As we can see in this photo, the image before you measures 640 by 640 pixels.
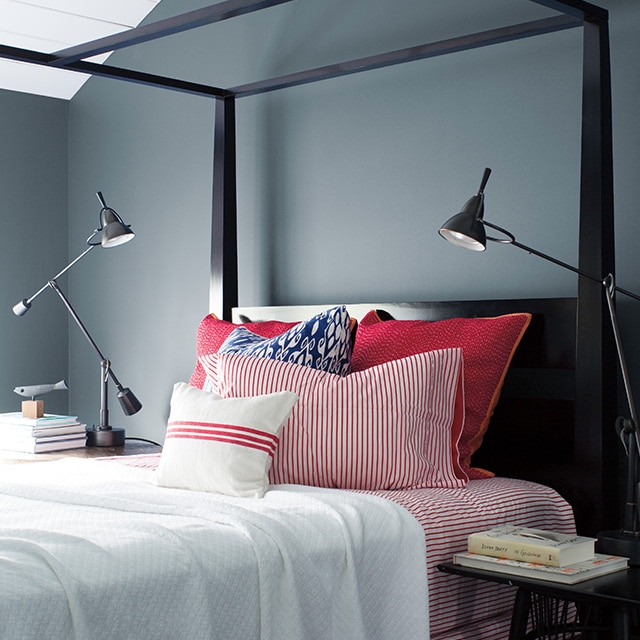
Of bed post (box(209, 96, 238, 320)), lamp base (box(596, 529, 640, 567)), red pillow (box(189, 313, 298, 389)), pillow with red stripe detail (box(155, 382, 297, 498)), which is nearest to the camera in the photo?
lamp base (box(596, 529, 640, 567))

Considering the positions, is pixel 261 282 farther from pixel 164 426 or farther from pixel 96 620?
pixel 96 620

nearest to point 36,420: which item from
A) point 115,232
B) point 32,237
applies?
point 115,232

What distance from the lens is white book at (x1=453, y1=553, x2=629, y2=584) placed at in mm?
2107

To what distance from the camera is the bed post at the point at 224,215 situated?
392 centimetres

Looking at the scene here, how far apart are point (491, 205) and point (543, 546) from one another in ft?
4.39

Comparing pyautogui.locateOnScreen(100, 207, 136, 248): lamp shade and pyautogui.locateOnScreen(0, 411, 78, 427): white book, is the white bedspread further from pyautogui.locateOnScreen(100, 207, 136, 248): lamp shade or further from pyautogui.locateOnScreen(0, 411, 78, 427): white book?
pyautogui.locateOnScreen(100, 207, 136, 248): lamp shade

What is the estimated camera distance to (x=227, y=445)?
8.14 feet

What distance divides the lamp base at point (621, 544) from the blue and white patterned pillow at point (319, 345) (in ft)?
2.93

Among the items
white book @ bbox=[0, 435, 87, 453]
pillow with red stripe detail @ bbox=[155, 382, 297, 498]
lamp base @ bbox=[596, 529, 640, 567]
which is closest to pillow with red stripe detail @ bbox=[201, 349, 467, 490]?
pillow with red stripe detail @ bbox=[155, 382, 297, 498]

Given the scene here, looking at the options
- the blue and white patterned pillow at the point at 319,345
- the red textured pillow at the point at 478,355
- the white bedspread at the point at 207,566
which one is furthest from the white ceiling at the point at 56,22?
the white bedspread at the point at 207,566

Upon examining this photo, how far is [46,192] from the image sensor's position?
16.1 ft

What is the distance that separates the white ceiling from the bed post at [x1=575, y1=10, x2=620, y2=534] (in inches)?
92.0

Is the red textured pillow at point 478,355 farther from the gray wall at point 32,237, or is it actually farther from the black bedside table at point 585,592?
the gray wall at point 32,237

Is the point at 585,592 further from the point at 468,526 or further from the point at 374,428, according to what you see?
the point at 374,428
